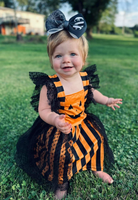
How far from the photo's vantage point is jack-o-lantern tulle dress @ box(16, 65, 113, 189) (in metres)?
1.52

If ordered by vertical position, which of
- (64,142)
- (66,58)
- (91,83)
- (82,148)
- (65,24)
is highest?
(65,24)

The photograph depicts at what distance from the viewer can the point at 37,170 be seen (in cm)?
167

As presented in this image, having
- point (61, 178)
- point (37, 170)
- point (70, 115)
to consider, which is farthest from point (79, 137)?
point (37, 170)

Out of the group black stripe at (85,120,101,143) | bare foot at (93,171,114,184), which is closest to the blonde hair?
black stripe at (85,120,101,143)

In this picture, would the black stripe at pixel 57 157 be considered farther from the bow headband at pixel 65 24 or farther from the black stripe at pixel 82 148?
the bow headband at pixel 65 24

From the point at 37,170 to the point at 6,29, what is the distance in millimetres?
35654

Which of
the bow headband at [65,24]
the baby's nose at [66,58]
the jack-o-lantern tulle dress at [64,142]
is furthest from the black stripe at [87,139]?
the bow headband at [65,24]

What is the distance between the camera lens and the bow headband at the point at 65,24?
A: 4.60ft

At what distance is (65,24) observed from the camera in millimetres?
1420

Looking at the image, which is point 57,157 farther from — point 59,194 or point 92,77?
point 92,77

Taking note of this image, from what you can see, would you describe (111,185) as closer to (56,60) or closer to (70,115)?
(70,115)

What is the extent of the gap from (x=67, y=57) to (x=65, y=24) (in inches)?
9.8

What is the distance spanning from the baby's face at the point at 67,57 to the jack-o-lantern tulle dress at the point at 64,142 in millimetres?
143

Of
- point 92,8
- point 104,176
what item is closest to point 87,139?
point 104,176
